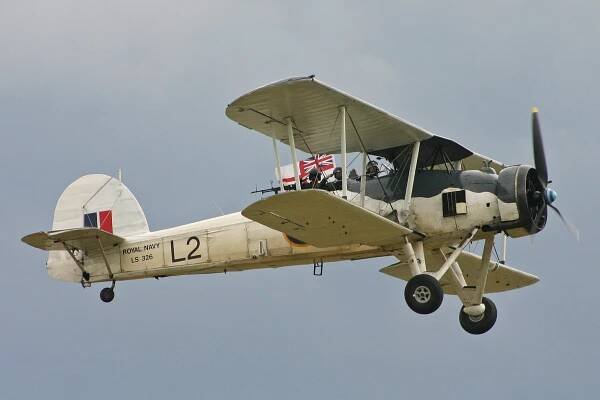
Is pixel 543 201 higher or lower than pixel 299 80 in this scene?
lower

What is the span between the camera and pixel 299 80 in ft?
63.2

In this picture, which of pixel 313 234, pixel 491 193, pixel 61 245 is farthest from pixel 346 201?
pixel 61 245

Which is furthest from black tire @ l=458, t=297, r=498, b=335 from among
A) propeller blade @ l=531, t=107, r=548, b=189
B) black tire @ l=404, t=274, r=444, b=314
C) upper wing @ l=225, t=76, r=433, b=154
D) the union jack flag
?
the union jack flag

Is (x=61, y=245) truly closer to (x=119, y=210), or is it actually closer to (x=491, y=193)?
(x=119, y=210)

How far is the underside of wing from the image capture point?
23297 mm

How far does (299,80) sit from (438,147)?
3.16 metres

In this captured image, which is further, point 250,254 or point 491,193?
point 250,254

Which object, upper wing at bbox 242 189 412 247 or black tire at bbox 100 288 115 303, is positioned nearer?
upper wing at bbox 242 189 412 247

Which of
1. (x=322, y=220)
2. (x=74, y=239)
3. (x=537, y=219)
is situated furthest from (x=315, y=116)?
(x=74, y=239)

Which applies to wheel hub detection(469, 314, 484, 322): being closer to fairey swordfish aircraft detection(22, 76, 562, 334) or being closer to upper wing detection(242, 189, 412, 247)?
fairey swordfish aircraft detection(22, 76, 562, 334)

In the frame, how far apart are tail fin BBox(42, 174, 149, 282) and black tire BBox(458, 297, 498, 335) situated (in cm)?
623

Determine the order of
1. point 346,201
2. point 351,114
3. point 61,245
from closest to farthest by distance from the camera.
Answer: point 346,201
point 351,114
point 61,245

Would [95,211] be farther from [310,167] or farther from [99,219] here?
[310,167]

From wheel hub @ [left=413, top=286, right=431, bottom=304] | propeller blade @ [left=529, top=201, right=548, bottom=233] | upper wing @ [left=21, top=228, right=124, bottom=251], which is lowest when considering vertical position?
wheel hub @ [left=413, top=286, right=431, bottom=304]
